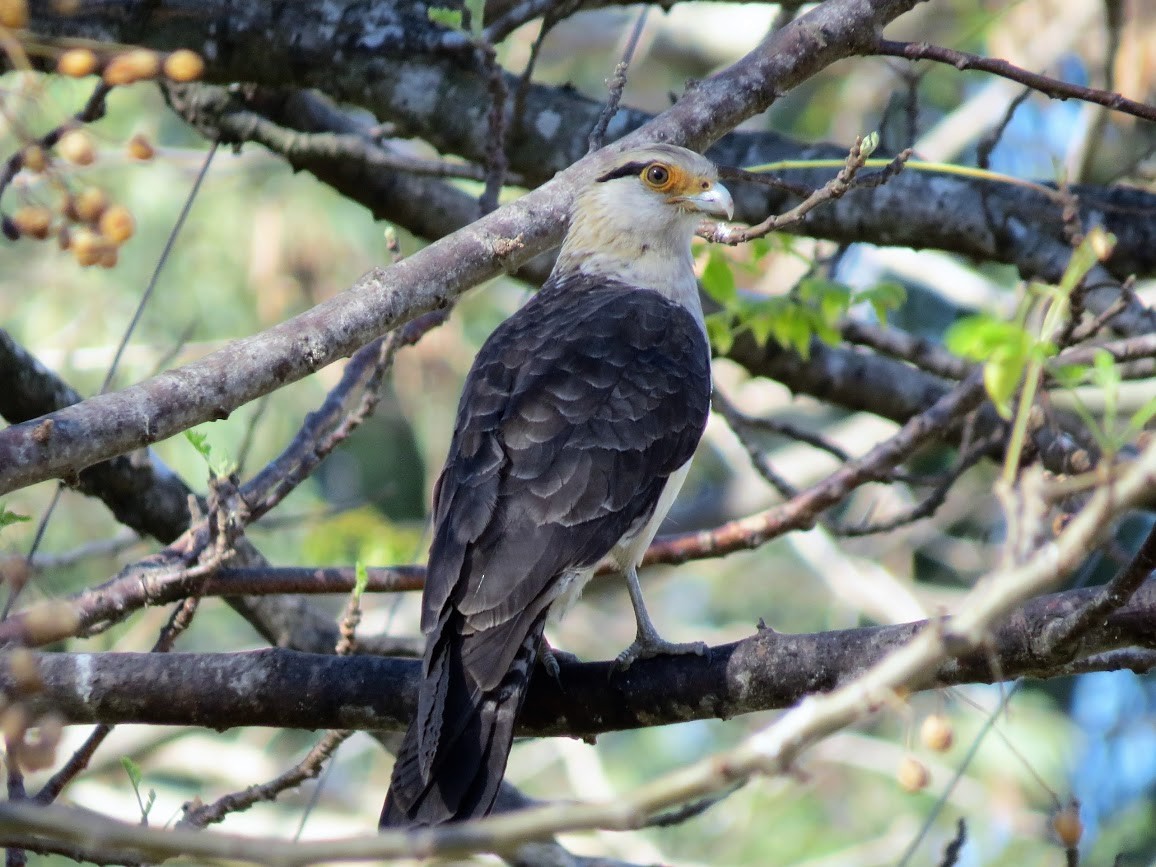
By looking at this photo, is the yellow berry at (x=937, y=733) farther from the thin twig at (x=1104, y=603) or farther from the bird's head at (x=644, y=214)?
the bird's head at (x=644, y=214)

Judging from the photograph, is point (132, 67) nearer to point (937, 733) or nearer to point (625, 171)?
point (937, 733)

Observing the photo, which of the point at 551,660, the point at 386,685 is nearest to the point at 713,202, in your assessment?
the point at 551,660

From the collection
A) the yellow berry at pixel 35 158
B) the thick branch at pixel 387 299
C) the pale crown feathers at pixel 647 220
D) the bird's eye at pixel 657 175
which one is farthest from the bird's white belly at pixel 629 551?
the yellow berry at pixel 35 158

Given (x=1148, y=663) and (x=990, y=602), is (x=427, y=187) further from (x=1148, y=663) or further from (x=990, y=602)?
(x=990, y=602)

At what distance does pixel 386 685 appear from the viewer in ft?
12.6

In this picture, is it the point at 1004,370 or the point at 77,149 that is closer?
the point at 1004,370

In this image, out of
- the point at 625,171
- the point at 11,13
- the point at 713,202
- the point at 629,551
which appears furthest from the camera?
the point at 625,171

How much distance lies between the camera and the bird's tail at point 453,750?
11.9ft

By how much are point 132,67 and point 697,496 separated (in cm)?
946

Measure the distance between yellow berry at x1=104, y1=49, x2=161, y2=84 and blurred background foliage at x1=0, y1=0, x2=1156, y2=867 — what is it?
5821 millimetres

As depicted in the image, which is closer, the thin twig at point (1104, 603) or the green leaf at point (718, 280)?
the thin twig at point (1104, 603)

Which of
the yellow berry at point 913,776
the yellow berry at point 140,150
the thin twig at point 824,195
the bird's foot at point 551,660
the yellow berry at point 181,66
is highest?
the thin twig at point 824,195

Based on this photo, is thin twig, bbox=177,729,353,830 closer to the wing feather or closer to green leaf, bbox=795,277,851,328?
the wing feather

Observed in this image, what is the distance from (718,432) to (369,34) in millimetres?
5608
